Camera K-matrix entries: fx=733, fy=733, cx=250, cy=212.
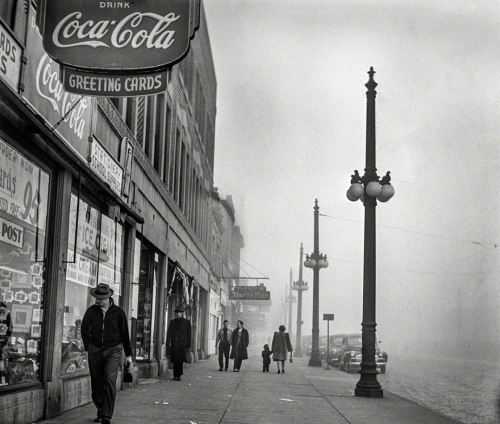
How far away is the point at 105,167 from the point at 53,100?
3179mm

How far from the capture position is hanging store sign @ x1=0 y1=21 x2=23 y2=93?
7824 mm

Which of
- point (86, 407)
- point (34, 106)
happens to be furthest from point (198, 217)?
point (34, 106)

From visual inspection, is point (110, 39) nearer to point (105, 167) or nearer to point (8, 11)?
point (8, 11)

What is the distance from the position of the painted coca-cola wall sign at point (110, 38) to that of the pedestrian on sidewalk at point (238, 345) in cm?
1648

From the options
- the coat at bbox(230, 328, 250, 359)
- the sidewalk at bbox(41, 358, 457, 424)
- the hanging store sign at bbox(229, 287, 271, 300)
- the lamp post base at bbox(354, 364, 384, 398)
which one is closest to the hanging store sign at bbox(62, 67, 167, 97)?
the sidewalk at bbox(41, 358, 457, 424)

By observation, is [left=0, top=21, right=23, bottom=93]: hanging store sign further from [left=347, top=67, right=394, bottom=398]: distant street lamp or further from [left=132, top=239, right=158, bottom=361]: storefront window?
[left=347, top=67, right=394, bottom=398]: distant street lamp

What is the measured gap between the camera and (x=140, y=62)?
26.5 ft

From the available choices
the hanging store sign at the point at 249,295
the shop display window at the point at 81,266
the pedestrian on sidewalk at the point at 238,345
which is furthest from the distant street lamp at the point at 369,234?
the hanging store sign at the point at 249,295

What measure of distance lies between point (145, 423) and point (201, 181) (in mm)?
22669

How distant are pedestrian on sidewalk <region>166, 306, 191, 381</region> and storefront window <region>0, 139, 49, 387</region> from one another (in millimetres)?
8555

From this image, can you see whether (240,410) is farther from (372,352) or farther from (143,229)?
(143,229)

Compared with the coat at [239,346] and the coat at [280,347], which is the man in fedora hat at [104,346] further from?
the coat at [280,347]

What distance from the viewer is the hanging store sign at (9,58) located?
782 centimetres

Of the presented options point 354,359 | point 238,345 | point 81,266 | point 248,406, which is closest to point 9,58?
point 81,266
